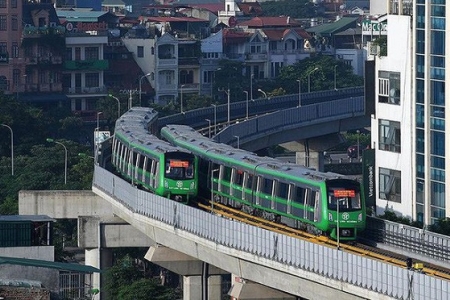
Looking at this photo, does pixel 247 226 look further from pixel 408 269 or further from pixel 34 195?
pixel 34 195

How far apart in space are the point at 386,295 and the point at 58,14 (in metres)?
127

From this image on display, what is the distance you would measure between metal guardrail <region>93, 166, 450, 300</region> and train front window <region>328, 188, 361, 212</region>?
137 inches

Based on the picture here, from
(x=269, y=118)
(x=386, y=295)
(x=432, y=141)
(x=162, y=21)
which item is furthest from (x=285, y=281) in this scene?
(x=162, y=21)

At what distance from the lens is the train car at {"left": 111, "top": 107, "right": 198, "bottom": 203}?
254 ft

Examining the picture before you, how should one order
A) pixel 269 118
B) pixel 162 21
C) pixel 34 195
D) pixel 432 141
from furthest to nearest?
pixel 162 21
pixel 269 118
pixel 34 195
pixel 432 141

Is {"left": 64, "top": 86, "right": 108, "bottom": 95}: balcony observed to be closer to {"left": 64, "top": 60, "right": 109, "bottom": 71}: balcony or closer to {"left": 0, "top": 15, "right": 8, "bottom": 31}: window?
{"left": 64, "top": 60, "right": 109, "bottom": 71}: balcony

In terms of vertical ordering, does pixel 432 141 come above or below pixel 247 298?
above

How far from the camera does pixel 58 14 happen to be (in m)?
178

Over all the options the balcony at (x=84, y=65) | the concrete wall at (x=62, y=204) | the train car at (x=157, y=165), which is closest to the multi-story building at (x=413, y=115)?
the train car at (x=157, y=165)

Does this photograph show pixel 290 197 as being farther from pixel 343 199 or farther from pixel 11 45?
pixel 11 45

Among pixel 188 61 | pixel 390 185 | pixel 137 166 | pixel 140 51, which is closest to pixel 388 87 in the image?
pixel 390 185

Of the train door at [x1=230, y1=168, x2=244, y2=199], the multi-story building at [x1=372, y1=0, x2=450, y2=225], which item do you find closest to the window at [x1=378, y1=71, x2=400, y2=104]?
the multi-story building at [x1=372, y1=0, x2=450, y2=225]

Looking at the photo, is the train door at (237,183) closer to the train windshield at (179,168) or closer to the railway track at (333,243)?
the railway track at (333,243)

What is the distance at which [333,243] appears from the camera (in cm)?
6525
